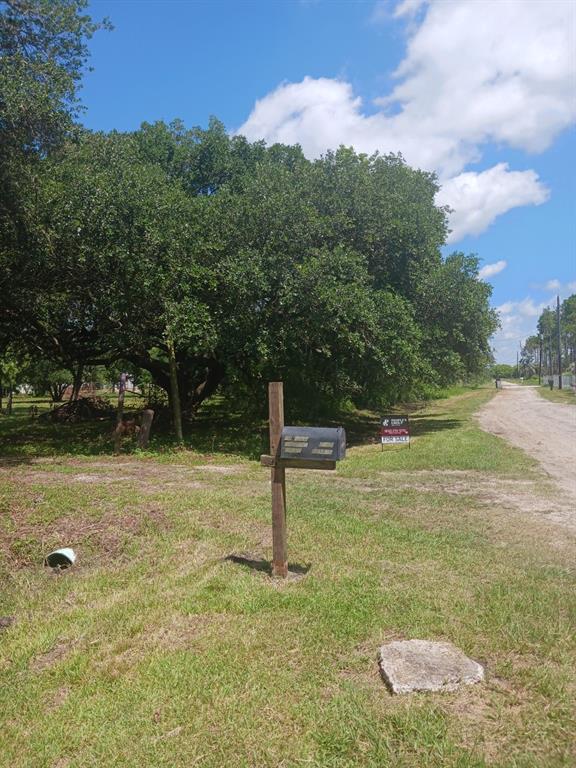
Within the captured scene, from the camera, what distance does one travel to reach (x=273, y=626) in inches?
164

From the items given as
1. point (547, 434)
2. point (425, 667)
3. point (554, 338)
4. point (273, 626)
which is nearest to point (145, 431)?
point (273, 626)

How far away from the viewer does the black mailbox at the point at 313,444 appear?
4.89 metres

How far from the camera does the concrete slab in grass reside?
3.30 metres

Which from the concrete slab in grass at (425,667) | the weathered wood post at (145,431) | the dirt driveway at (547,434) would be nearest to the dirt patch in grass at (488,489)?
the dirt driveway at (547,434)

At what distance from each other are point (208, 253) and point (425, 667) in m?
12.3

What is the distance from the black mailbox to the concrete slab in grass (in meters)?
1.56

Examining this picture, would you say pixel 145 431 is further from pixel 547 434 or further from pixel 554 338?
pixel 554 338

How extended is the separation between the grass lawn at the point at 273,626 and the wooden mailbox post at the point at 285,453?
1.11 feet

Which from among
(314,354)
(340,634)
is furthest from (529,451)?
(340,634)

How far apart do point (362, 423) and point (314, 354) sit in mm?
6686

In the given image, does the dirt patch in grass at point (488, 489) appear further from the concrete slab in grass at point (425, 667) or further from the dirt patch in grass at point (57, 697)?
the dirt patch in grass at point (57, 697)

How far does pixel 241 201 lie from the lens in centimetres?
1536

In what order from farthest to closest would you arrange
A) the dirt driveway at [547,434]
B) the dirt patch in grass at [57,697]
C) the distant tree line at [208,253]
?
1. the distant tree line at [208,253]
2. the dirt driveway at [547,434]
3. the dirt patch in grass at [57,697]

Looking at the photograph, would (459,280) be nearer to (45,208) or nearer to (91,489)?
(45,208)
